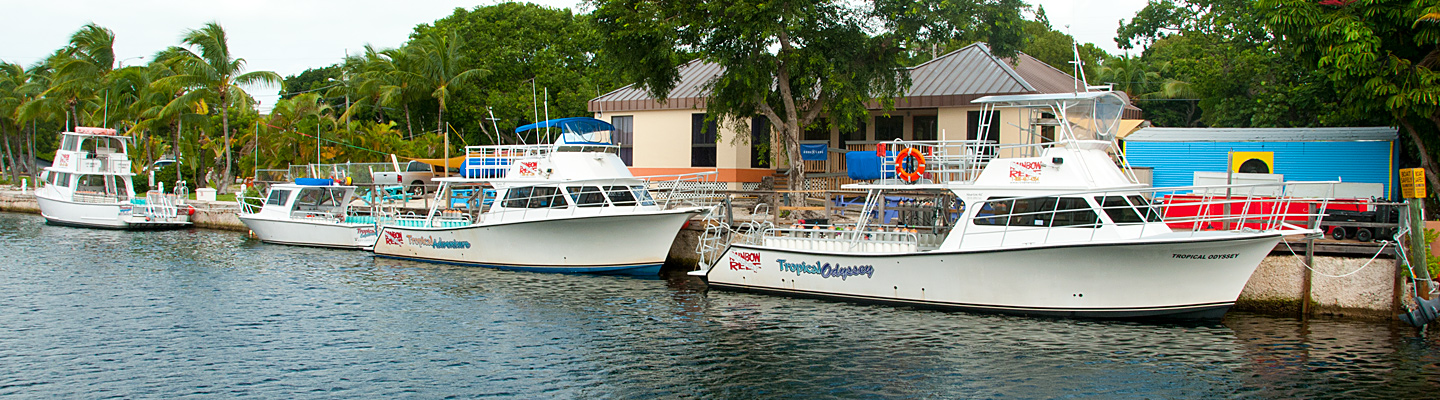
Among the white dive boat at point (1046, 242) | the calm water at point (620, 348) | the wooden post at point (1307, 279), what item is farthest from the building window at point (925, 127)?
the wooden post at point (1307, 279)

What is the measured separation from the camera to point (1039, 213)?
45.8 ft

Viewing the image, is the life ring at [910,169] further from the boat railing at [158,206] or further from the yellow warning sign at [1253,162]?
the boat railing at [158,206]

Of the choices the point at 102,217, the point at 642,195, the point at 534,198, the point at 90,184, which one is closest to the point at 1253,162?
the point at 642,195

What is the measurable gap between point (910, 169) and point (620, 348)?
635cm

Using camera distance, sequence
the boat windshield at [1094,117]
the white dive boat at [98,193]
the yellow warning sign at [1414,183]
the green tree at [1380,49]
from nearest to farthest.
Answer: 1. the boat windshield at [1094,117]
2. the yellow warning sign at [1414,183]
3. the green tree at [1380,49]
4. the white dive boat at [98,193]

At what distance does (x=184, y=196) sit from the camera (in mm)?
36281

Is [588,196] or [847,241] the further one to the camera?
[588,196]

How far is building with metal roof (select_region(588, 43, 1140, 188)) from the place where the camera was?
26.0 meters

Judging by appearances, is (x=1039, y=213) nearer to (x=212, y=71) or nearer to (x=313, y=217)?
(x=313, y=217)

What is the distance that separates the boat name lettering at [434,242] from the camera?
2156cm

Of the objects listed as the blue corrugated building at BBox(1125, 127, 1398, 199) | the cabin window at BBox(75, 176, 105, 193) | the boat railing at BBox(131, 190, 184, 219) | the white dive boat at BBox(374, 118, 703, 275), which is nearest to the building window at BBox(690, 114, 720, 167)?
the white dive boat at BBox(374, 118, 703, 275)

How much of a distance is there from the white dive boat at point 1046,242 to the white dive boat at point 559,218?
3.25 metres

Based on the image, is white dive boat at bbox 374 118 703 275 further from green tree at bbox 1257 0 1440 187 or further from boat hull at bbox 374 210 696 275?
green tree at bbox 1257 0 1440 187

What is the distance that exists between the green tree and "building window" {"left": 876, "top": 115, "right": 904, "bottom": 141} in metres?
11.6
